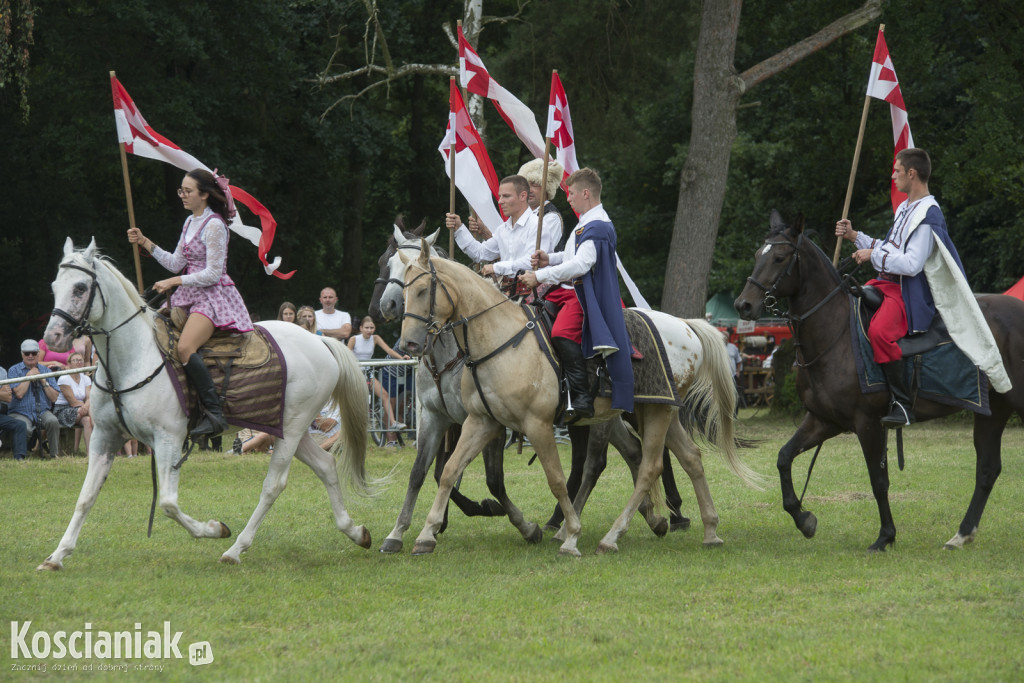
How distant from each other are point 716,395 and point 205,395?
4284mm

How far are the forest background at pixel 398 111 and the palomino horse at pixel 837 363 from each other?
12567 mm

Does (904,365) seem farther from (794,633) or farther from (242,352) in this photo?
(242,352)

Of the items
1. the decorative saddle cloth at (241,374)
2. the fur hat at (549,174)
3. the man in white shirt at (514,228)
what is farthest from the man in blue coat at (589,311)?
the decorative saddle cloth at (241,374)

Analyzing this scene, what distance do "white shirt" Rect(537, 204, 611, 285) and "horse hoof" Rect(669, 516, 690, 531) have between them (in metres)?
2.70

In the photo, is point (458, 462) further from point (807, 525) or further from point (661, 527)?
point (807, 525)

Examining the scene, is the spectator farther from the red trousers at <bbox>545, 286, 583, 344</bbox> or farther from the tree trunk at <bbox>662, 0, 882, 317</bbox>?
the tree trunk at <bbox>662, 0, 882, 317</bbox>

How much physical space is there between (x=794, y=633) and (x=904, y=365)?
3348 millimetres

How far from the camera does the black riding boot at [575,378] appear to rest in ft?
28.6

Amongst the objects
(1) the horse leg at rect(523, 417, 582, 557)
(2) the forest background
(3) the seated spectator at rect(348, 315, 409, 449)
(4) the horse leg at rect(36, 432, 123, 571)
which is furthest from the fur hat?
(2) the forest background

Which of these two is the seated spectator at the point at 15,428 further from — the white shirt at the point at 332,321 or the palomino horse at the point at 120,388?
the palomino horse at the point at 120,388

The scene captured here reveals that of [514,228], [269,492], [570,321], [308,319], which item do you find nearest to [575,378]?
[570,321]

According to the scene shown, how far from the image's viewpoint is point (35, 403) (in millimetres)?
15953

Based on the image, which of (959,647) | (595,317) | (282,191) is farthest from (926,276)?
(282,191)

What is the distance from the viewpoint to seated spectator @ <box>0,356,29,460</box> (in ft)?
51.0
